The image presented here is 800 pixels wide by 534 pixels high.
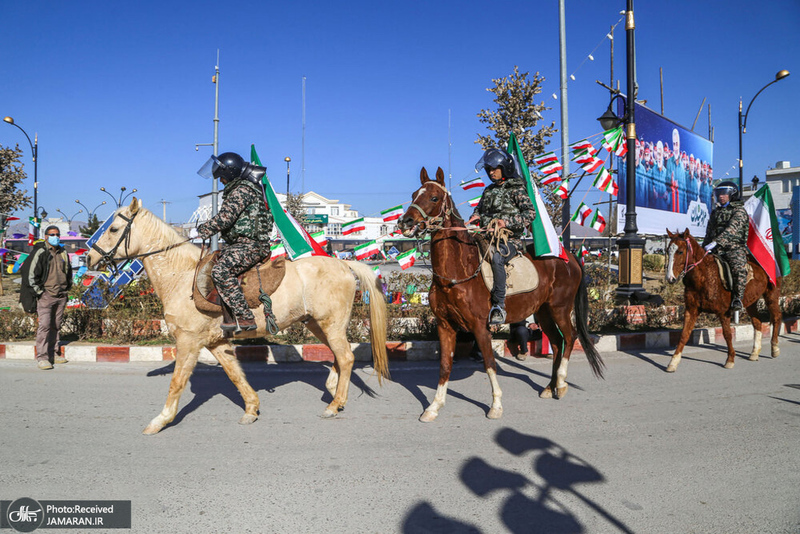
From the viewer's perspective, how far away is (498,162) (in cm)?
557

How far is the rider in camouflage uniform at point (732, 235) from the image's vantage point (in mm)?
7387

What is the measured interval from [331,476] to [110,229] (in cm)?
332

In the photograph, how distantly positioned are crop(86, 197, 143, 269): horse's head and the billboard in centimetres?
1567

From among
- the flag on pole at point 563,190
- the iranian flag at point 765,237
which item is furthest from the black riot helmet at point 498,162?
the iranian flag at point 765,237

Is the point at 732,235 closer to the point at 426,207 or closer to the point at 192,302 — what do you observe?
the point at 426,207

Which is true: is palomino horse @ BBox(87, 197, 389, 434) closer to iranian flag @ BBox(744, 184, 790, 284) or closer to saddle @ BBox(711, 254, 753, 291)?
saddle @ BBox(711, 254, 753, 291)

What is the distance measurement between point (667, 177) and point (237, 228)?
72.1 feet

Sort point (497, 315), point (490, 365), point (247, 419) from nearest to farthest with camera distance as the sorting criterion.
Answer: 1. point (247, 419)
2. point (490, 365)
3. point (497, 315)

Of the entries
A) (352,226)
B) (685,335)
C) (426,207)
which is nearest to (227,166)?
(426,207)

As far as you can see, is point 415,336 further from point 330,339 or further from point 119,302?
point 119,302

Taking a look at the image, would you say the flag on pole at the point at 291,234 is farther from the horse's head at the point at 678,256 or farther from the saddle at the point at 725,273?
the saddle at the point at 725,273

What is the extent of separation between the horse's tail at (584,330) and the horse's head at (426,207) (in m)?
2.47

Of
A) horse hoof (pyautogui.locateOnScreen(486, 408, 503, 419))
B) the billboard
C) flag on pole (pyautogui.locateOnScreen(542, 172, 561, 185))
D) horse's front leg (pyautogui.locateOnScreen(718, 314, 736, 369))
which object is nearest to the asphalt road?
horse hoof (pyautogui.locateOnScreen(486, 408, 503, 419))

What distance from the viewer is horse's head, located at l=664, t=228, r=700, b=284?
24.2 feet
